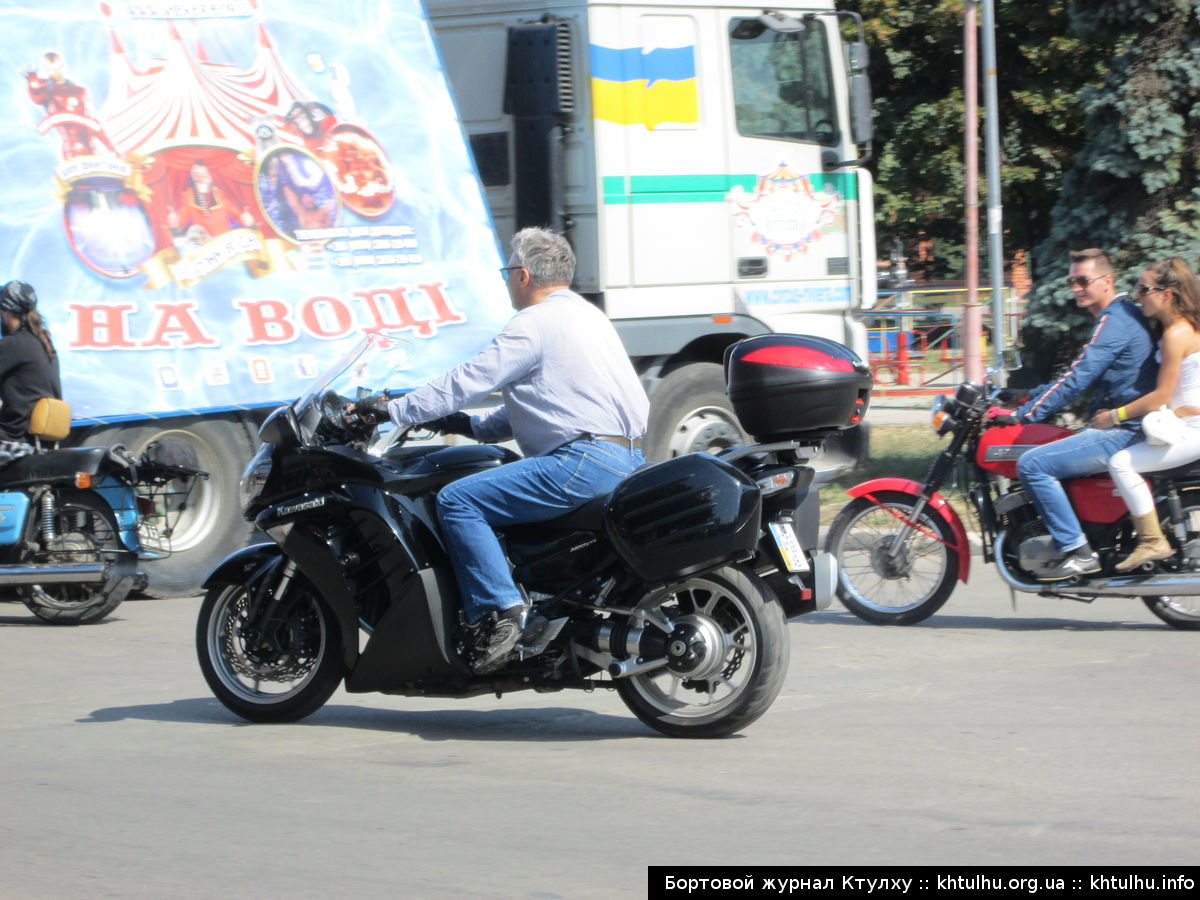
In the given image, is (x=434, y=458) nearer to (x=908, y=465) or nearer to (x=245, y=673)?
(x=245, y=673)

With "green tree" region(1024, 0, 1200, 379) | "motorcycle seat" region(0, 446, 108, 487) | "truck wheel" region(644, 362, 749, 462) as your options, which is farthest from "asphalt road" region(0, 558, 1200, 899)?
"green tree" region(1024, 0, 1200, 379)

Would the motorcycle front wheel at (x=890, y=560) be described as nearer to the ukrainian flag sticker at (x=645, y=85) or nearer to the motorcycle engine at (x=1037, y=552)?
the motorcycle engine at (x=1037, y=552)

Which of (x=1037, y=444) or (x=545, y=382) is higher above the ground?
(x=545, y=382)

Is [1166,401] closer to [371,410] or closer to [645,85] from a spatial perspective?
[371,410]

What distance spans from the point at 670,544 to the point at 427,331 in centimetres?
548

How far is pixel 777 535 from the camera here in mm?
5887

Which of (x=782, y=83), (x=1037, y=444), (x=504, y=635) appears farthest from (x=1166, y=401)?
(x=782, y=83)

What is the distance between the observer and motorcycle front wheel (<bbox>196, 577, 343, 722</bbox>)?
622 centimetres

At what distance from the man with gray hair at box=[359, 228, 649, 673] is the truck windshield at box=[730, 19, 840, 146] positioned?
631 centimetres

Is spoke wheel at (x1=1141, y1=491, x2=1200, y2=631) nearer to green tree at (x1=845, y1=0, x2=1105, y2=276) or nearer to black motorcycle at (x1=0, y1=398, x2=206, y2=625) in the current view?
black motorcycle at (x1=0, y1=398, x2=206, y2=625)

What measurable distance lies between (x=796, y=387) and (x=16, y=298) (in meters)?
4.64

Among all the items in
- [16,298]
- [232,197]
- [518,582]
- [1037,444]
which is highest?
[232,197]

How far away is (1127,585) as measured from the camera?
7.93 meters

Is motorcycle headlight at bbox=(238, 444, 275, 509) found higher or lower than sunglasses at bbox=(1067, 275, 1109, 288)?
lower
